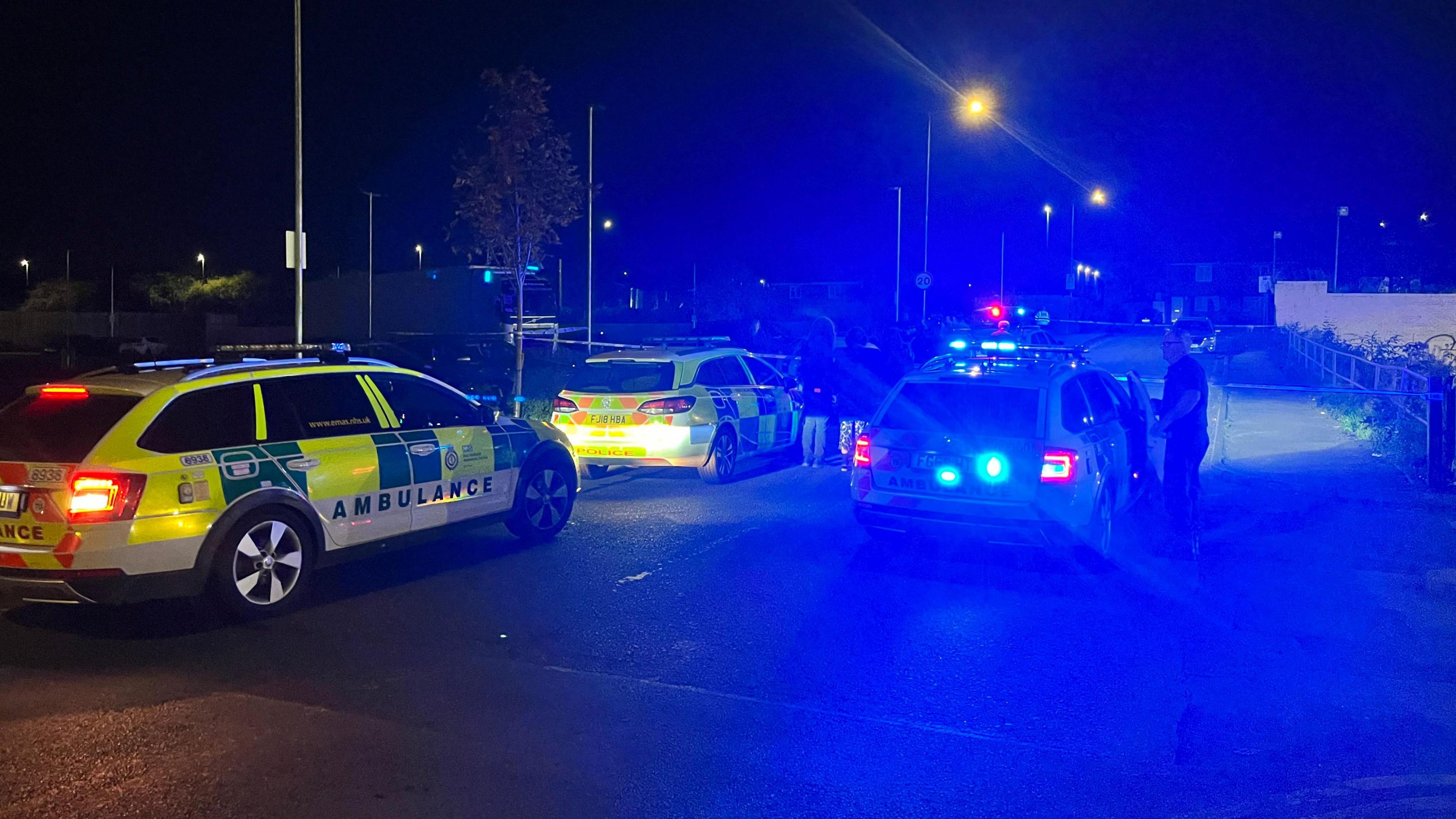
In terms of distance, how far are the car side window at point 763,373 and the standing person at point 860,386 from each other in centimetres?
104

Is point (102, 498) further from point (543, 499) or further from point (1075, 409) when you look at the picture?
point (1075, 409)

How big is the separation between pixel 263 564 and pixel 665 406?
5559 mm

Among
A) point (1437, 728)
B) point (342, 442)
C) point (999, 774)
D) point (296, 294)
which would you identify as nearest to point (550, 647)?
point (342, 442)

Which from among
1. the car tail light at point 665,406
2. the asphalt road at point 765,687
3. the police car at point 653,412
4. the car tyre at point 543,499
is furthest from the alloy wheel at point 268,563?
the car tail light at point 665,406

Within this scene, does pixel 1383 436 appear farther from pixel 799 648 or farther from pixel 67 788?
pixel 67 788

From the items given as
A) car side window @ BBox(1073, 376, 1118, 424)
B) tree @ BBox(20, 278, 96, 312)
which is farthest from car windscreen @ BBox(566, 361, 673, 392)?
tree @ BBox(20, 278, 96, 312)

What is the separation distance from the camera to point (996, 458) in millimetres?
8344

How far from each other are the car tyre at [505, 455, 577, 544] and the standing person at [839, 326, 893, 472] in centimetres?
437

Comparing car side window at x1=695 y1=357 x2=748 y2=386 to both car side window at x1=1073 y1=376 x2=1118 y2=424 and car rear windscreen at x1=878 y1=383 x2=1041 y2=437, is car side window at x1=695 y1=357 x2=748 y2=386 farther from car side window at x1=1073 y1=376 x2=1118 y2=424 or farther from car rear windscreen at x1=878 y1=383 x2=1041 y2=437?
car side window at x1=1073 y1=376 x2=1118 y2=424

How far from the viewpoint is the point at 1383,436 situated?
593 inches

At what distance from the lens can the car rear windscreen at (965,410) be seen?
8.57 meters

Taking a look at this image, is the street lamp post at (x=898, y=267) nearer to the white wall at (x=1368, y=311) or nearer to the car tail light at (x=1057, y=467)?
the white wall at (x=1368, y=311)

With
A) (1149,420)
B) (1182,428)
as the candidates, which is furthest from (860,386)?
(1182,428)

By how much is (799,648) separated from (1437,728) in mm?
3085
